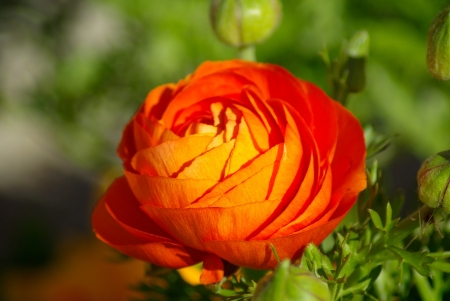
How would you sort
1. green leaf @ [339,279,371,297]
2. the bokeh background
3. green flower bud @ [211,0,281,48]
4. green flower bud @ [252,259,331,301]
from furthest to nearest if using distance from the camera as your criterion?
the bokeh background
green flower bud @ [211,0,281,48]
green leaf @ [339,279,371,297]
green flower bud @ [252,259,331,301]

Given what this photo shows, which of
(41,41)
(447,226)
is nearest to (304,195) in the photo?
(447,226)

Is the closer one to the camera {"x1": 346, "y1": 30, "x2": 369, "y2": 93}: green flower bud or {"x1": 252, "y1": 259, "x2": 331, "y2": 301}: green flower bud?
{"x1": 252, "y1": 259, "x2": 331, "y2": 301}: green flower bud

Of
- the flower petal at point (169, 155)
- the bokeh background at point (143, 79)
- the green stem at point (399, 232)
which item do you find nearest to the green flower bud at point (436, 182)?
the green stem at point (399, 232)

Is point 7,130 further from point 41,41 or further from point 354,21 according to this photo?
point 354,21

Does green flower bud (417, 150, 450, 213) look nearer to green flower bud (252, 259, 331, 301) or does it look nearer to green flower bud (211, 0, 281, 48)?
green flower bud (252, 259, 331, 301)

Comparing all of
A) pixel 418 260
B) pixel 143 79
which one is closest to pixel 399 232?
pixel 418 260

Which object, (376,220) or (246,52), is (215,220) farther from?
(246,52)

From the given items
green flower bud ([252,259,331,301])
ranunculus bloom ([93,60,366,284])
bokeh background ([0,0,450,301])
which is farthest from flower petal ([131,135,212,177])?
bokeh background ([0,0,450,301])
